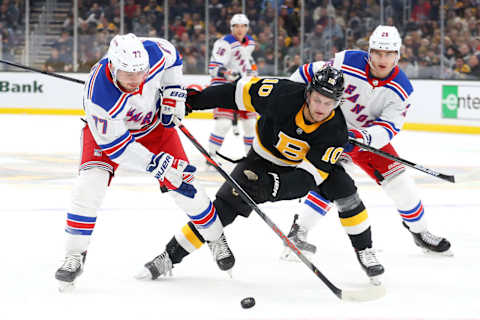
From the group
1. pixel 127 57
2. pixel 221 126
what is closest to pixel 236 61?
pixel 221 126

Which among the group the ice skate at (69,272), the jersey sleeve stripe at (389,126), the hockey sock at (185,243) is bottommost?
the ice skate at (69,272)

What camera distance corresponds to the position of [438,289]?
3195 mm

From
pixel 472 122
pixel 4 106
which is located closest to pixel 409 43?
pixel 472 122

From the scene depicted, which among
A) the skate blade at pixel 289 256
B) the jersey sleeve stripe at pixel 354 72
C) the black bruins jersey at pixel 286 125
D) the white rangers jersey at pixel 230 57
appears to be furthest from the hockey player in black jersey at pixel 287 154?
the white rangers jersey at pixel 230 57

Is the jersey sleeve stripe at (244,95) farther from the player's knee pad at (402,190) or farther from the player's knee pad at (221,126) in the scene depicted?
the player's knee pad at (221,126)

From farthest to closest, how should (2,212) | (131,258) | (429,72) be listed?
(429,72), (2,212), (131,258)

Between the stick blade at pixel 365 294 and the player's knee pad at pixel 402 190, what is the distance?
78cm

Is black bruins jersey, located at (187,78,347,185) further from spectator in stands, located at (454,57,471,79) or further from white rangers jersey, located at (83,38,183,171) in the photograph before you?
spectator in stands, located at (454,57,471,79)

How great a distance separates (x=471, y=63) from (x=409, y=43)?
3.37 feet

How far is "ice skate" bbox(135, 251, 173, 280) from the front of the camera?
3246mm

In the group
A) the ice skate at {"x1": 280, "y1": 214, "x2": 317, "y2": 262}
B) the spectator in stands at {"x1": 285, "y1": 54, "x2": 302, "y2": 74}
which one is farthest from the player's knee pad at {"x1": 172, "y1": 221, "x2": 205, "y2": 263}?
the spectator in stands at {"x1": 285, "y1": 54, "x2": 302, "y2": 74}

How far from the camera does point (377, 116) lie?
379cm

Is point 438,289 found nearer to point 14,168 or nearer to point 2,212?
point 2,212

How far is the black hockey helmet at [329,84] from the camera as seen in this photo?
296cm
